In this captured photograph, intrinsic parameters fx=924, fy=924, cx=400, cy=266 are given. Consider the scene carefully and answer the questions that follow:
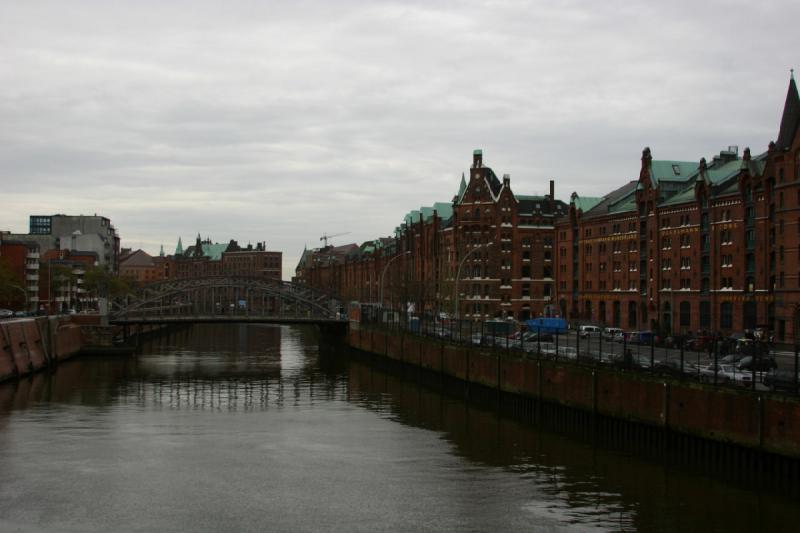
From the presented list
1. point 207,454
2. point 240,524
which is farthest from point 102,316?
point 240,524

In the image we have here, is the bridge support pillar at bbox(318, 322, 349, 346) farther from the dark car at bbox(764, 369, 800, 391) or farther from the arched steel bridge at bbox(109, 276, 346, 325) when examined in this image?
the dark car at bbox(764, 369, 800, 391)

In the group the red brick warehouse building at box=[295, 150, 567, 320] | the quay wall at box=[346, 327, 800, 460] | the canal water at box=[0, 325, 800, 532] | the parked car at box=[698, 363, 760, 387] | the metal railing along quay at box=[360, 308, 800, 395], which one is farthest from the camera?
the red brick warehouse building at box=[295, 150, 567, 320]

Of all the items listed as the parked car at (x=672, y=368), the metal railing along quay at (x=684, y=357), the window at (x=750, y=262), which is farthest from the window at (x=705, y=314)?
the parked car at (x=672, y=368)

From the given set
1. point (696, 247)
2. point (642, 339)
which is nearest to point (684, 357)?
point (642, 339)

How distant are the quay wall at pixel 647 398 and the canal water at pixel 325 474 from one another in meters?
1.89

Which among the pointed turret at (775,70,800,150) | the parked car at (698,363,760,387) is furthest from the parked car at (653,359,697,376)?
the pointed turret at (775,70,800,150)

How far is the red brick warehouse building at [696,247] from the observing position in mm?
71062

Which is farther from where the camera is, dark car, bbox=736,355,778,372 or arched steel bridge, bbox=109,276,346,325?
arched steel bridge, bbox=109,276,346,325

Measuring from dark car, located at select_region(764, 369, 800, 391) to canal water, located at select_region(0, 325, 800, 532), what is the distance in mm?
3697

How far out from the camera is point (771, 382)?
3284 centimetres

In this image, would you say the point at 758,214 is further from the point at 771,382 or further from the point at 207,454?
the point at 207,454

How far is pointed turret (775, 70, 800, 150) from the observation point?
71625 millimetres

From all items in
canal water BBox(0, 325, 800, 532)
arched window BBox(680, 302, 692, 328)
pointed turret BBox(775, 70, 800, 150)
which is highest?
pointed turret BBox(775, 70, 800, 150)

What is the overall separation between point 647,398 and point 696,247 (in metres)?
49.9
